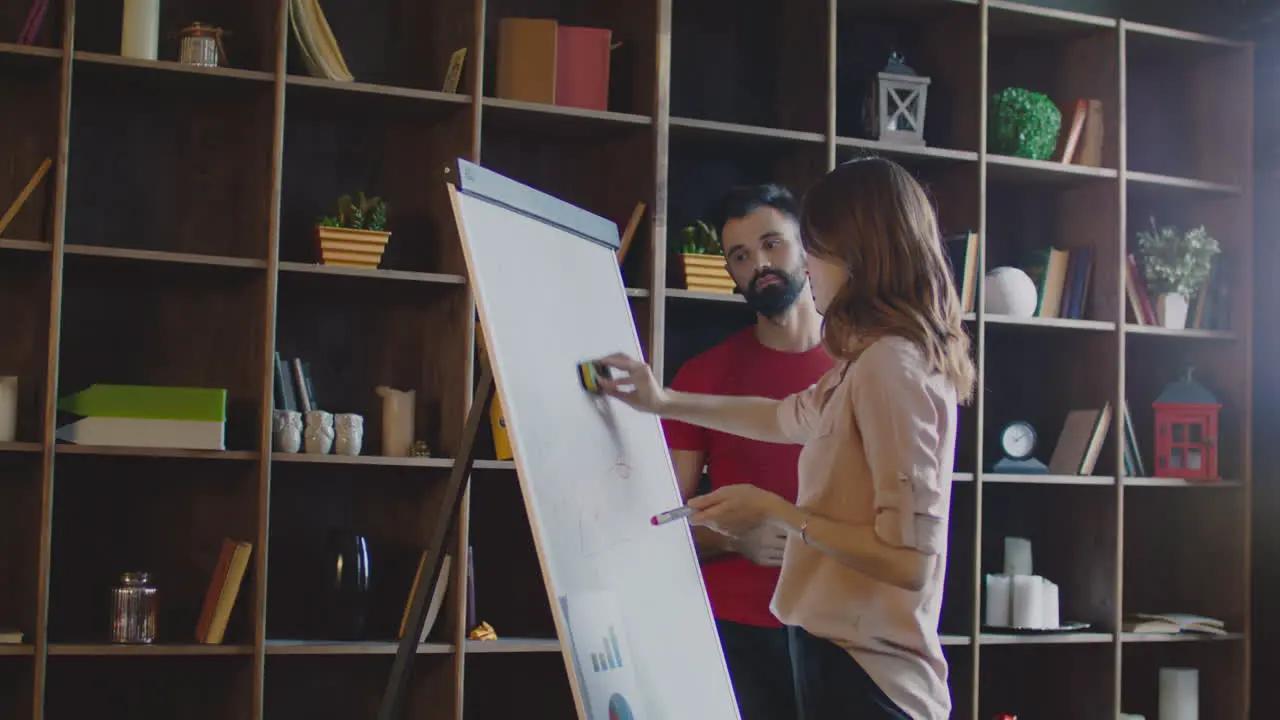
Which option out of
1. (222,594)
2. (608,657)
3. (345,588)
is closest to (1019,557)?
(345,588)

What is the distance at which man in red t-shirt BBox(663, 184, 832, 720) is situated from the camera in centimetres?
279

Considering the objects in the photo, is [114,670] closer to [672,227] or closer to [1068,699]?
[672,227]

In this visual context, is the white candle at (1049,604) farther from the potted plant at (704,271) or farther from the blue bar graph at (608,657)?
the blue bar graph at (608,657)

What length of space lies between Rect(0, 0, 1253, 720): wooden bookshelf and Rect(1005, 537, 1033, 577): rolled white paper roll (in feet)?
0.56

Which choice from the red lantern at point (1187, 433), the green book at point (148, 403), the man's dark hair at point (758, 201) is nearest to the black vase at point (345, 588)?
the green book at point (148, 403)

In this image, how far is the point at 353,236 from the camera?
3209 millimetres

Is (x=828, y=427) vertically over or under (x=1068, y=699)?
over

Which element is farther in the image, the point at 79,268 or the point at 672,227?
the point at 672,227

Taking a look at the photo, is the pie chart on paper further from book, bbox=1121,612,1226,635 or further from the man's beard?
book, bbox=1121,612,1226,635

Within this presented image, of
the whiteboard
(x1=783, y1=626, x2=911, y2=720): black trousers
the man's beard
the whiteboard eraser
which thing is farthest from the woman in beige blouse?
the man's beard

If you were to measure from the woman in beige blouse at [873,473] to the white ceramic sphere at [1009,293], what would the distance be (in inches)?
Answer: 76.2

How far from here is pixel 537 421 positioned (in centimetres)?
188

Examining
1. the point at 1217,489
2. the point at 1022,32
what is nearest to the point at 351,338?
the point at 1022,32

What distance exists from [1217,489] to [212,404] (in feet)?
9.41
